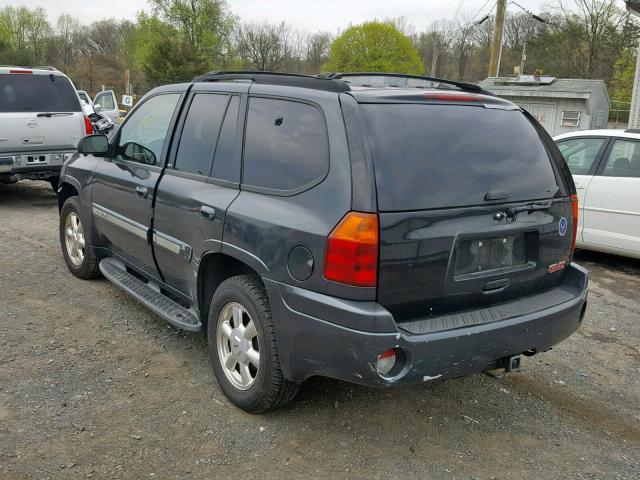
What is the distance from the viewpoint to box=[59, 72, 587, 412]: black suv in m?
2.62

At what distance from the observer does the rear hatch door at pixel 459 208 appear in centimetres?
266

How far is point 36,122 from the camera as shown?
27.9 ft

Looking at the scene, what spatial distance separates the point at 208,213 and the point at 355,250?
3.49ft

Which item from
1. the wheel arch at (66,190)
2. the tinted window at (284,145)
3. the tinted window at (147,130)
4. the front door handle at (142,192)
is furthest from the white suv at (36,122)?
the tinted window at (284,145)

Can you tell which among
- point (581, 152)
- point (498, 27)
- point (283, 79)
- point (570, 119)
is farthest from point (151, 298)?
point (498, 27)

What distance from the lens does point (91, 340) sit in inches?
163

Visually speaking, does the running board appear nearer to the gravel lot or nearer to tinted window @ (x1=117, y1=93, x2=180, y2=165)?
the gravel lot

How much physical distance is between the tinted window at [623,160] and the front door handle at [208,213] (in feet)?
16.0

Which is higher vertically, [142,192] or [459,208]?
[459,208]

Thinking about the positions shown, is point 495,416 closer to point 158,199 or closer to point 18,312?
point 158,199

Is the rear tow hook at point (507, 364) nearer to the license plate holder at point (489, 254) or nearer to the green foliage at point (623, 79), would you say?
the license plate holder at point (489, 254)

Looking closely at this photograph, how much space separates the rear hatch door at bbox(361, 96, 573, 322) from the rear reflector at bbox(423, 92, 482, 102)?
3 centimetres

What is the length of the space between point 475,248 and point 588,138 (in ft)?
15.3

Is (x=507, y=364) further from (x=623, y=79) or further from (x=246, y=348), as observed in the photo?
(x=623, y=79)
